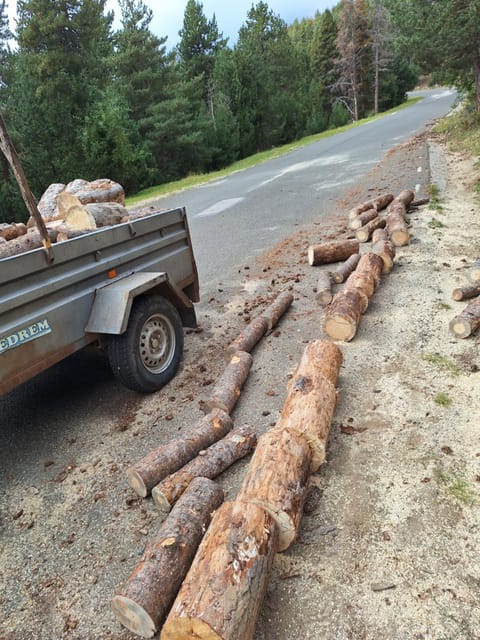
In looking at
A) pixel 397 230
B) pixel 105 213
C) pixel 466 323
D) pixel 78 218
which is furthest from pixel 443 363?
pixel 78 218

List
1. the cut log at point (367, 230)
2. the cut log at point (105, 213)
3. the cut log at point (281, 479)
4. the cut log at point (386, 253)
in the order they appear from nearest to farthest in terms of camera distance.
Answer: the cut log at point (281, 479) < the cut log at point (105, 213) < the cut log at point (386, 253) < the cut log at point (367, 230)

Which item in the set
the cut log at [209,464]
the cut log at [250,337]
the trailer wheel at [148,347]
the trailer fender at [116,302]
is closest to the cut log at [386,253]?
the cut log at [250,337]

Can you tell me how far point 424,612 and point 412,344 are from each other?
298 centimetres

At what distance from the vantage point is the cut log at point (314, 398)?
3.31 meters

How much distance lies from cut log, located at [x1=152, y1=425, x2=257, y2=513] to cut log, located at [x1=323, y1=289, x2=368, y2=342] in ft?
6.18

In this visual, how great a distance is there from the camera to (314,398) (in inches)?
143

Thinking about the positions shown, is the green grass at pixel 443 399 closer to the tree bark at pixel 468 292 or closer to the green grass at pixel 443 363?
the green grass at pixel 443 363

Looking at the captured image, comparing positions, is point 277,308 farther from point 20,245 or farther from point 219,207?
point 219,207

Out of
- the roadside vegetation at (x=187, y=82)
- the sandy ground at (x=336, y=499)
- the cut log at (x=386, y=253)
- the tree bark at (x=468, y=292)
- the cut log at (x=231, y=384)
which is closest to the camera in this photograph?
the sandy ground at (x=336, y=499)

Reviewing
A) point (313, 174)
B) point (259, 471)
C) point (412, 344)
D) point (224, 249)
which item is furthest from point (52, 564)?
point (313, 174)

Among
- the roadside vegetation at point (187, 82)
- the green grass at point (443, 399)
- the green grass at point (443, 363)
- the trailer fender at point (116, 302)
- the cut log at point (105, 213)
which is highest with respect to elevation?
the roadside vegetation at point (187, 82)

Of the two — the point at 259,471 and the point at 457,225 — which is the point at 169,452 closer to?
the point at 259,471

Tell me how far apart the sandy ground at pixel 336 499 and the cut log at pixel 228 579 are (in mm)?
305

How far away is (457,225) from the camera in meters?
8.35
